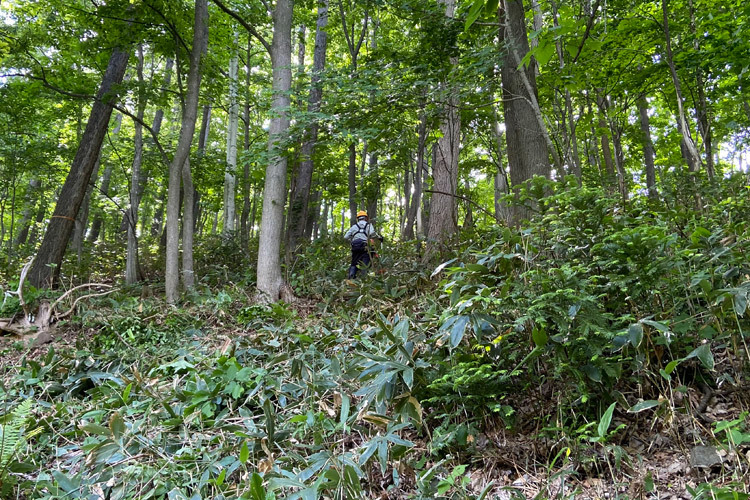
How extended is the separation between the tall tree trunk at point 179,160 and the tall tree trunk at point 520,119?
4683 millimetres

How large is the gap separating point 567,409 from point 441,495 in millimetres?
883

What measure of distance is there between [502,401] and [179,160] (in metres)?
6.06

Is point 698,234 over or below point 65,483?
over

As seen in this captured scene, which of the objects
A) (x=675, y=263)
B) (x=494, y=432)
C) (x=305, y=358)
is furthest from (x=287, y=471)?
(x=675, y=263)

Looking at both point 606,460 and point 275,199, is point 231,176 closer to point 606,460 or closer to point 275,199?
point 275,199

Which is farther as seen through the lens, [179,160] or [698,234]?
[179,160]

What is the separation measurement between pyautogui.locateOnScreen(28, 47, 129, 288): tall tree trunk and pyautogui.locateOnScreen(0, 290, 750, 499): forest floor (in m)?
7.79

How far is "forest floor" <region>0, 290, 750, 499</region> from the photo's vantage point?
Result: 6.47 feet

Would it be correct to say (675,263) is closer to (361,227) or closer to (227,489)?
(227,489)

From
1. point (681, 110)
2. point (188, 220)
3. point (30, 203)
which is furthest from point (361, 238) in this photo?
point (30, 203)

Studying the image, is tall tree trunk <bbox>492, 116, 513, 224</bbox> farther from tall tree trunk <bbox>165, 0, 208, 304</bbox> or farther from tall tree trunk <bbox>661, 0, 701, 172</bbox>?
tall tree trunk <bbox>165, 0, 208, 304</bbox>

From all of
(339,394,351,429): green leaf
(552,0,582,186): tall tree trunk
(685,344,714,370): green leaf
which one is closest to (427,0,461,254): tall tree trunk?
(552,0,582,186): tall tree trunk

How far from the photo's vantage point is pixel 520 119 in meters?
5.84

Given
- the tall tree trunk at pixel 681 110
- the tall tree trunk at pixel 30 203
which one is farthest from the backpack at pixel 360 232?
the tall tree trunk at pixel 30 203
